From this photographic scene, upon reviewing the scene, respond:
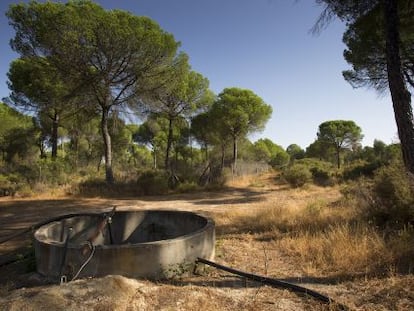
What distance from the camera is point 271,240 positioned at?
21.7 ft

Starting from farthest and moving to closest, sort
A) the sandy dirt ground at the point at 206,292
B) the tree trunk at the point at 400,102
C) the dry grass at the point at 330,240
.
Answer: the tree trunk at the point at 400,102, the dry grass at the point at 330,240, the sandy dirt ground at the point at 206,292

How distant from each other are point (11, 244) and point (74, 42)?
7.88m

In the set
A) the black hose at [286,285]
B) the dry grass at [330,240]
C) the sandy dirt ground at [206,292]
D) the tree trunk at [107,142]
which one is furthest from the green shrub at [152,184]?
the black hose at [286,285]

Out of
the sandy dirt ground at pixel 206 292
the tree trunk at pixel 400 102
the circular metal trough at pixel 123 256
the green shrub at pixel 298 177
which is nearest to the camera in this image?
the sandy dirt ground at pixel 206 292

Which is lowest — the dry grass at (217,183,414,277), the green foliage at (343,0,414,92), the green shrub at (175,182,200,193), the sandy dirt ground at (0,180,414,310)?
the sandy dirt ground at (0,180,414,310)

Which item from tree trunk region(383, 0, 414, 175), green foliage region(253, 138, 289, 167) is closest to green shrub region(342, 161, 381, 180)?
tree trunk region(383, 0, 414, 175)

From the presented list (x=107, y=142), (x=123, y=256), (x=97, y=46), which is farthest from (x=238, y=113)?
(x=123, y=256)

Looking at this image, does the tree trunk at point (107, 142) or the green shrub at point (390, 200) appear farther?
the tree trunk at point (107, 142)

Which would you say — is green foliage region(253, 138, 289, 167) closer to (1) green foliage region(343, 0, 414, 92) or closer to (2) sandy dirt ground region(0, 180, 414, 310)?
(1) green foliage region(343, 0, 414, 92)

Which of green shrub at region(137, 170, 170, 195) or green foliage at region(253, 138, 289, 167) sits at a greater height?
green foliage at region(253, 138, 289, 167)

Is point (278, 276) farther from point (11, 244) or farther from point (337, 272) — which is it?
point (11, 244)

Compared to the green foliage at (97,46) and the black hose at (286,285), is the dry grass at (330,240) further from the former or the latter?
the green foliage at (97,46)

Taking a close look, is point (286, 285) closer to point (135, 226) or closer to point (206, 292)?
point (206, 292)

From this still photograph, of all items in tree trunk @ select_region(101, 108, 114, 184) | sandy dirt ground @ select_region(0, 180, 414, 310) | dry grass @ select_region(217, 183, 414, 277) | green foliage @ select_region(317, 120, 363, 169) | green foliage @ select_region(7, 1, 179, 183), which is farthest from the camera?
green foliage @ select_region(317, 120, 363, 169)
